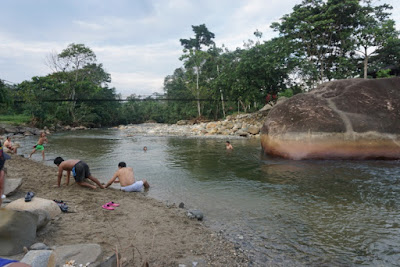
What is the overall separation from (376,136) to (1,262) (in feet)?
37.0

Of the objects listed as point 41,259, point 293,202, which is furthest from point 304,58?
point 41,259

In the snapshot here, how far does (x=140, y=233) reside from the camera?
4.18 metres

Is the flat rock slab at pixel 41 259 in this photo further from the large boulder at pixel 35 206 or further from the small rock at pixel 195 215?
the small rock at pixel 195 215

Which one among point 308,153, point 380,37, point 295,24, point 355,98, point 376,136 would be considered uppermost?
point 295,24

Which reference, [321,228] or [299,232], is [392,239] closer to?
[321,228]

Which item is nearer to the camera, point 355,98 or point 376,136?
point 376,136

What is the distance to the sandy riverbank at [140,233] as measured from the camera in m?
A: 3.55

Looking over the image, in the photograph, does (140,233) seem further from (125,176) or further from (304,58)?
(304,58)

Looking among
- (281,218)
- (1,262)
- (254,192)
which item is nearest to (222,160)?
(254,192)

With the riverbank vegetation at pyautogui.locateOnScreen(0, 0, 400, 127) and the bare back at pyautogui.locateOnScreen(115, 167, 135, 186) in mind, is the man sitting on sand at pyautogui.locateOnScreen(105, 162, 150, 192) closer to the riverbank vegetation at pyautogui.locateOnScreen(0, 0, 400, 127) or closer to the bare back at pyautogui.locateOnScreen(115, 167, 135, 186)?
the bare back at pyautogui.locateOnScreen(115, 167, 135, 186)

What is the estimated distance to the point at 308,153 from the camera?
1049 cm

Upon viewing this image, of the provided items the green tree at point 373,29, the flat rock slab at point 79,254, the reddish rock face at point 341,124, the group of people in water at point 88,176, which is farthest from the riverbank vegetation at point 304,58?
the flat rock slab at point 79,254

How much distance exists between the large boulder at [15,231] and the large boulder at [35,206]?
32.2 inches

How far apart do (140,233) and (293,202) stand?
361cm
